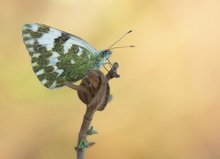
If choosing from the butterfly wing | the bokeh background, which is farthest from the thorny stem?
the bokeh background

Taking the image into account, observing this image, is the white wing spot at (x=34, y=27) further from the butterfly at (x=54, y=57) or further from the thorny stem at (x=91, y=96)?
the thorny stem at (x=91, y=96)

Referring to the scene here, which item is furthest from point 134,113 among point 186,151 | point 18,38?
point 18,38

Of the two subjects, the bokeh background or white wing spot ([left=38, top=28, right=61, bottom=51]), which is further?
the bokeh background

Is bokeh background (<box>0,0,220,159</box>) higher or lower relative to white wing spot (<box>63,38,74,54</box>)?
higher

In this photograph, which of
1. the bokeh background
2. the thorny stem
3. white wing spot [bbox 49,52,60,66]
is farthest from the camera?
the bokeh background

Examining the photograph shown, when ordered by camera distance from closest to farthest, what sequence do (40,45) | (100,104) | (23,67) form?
(100,104), (40,45), (23,67)

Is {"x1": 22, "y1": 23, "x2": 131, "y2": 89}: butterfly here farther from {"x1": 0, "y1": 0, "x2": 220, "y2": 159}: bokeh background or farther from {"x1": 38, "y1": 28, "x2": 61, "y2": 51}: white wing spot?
{"x1": 0, "y1": 0, "x2": 220, "y2": 159}: bokeh background

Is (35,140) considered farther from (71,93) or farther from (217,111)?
(217,111)

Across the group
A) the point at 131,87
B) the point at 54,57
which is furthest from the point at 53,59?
the point at 131,87
